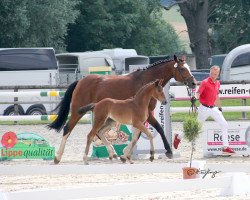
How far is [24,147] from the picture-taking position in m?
17.2

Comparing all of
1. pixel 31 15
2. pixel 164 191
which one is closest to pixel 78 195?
pixel 164 191

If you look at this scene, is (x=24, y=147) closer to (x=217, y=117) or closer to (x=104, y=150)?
(x=104, y=150)

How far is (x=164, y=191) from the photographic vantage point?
1123 cm

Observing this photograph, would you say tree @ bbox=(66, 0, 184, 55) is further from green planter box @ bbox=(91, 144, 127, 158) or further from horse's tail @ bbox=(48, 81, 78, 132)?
green planter box @ bbox=(91, 144, 127, 158)

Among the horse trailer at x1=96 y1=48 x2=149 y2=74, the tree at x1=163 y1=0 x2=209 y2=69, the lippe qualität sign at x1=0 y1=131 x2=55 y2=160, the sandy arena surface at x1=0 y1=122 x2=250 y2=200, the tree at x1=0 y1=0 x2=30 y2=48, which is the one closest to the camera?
the sandy arena surface at x1=0 y1=122 x2=250 y2=200

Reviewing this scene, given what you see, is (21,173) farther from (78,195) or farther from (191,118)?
(78,195)

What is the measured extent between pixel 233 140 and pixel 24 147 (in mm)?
3523

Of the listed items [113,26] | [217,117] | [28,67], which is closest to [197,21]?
[113,26]

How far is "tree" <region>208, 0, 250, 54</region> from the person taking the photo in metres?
61.8

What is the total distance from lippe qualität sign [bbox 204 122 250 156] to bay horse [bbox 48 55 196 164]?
52.8 inches

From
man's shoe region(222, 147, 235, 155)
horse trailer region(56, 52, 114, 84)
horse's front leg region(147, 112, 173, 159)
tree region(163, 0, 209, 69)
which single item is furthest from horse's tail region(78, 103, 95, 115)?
tree region(163, 0, 209, 69)

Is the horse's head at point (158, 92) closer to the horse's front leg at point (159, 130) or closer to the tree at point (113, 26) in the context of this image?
the horse's front leg at point (159, 130)

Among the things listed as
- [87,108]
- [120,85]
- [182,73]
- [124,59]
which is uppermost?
[182,73]

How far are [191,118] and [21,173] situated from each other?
8.57 ft
